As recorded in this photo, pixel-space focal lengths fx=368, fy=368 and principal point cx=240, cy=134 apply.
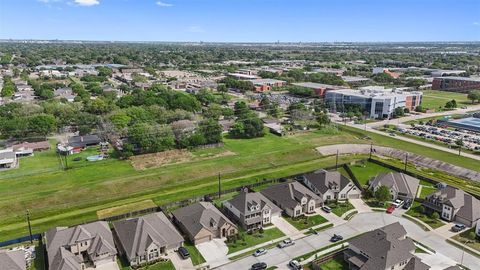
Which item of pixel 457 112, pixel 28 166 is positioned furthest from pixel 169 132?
pixel 457 112

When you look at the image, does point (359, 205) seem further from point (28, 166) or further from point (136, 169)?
point (28, 166)

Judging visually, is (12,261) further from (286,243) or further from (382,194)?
(382,194)

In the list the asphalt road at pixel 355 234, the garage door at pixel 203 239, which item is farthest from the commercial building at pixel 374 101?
the garage door at pixel 203 239

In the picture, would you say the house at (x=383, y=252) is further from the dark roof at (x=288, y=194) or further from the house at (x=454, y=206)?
the dark roof at (x=288, y=194)

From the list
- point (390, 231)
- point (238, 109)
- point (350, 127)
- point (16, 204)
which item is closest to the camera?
point (390, 231)

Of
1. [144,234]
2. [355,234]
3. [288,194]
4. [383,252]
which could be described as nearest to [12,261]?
[144,234]

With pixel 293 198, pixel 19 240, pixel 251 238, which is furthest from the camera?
pixel 293 198
